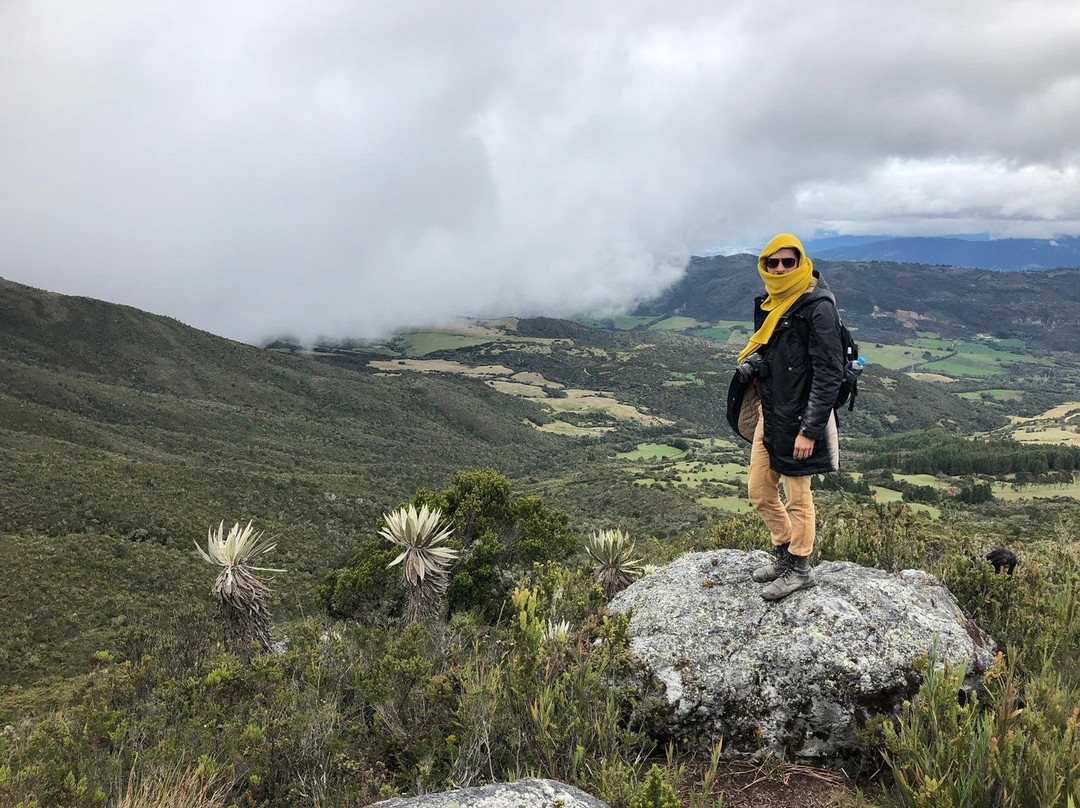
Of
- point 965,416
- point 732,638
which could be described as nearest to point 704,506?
point 732,638

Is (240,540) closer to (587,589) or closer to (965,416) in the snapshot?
(587,589)

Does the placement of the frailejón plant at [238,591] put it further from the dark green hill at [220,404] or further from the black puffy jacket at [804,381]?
the dark green hill at [220,404]

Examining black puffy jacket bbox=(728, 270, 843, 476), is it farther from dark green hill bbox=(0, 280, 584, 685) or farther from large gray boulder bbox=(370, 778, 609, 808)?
dark green hill bbox=(0, 280, 584, 685)

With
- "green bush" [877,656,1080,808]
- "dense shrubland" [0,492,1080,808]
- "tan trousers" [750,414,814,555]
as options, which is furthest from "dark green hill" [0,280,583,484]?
"green bush" [877,656,1080,808]

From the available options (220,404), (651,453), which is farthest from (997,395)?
(220,404)

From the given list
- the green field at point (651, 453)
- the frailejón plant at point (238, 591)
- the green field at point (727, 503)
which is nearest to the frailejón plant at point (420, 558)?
the frailejón plant at point (238, 591)

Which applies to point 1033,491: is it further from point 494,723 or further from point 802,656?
point 494,723

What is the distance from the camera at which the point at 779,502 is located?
441 centimetres

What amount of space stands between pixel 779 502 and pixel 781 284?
168 centimetres

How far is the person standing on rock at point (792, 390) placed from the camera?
383 cm

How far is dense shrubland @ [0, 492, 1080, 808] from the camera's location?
2498 mm

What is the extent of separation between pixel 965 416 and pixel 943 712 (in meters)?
180

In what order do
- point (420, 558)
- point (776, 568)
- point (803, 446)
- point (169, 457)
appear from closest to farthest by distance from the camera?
point (803, 446), point (776, 568), point (420, 558), point (169, 457)

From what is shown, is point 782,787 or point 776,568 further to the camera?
point 776,568
